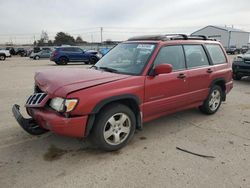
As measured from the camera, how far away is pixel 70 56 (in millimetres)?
21125

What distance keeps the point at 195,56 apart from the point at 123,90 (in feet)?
7.04

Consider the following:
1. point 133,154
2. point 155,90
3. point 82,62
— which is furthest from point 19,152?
point 82,62

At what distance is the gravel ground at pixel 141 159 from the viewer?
2.85 meters

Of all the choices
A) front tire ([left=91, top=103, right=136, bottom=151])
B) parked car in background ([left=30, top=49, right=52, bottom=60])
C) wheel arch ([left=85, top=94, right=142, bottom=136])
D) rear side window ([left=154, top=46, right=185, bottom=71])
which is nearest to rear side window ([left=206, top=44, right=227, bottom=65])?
rear side window ([left=154, top=46, right=185, bottom=71])

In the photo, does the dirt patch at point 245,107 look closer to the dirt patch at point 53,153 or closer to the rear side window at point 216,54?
the rear side window at point 216,54

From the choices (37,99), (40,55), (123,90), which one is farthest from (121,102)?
(40,55)

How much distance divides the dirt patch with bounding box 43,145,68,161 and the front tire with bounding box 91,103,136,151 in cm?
56

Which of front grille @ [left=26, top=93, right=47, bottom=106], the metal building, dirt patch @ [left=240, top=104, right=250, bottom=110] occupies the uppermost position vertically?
the metal building

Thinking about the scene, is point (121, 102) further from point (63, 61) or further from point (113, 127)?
point (63, 61)

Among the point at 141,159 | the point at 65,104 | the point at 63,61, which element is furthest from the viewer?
the point at 63,61

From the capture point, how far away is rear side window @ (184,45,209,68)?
4619 millimetres

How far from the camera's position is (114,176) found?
9.66ft

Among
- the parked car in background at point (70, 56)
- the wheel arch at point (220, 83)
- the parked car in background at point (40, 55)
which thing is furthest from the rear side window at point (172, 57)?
the parked car in background at point (40, 55)

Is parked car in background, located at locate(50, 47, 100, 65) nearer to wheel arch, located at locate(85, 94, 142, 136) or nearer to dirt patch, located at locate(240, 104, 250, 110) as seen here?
dirt patch, located at locate(240, 104, 250, 110)
